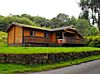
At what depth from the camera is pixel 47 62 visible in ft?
63.8

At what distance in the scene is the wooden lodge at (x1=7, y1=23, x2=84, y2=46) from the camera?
3344 cm

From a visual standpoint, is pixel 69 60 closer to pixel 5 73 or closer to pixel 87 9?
pixel 5 73

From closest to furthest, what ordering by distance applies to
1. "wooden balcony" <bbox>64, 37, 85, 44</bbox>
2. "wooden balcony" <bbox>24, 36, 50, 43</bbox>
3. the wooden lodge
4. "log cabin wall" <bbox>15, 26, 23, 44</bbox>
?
"wooden balcony" <bbox>24, 36, 50, 43</bbox>, the wooden lodge, "log cabin wall" <bbox>15, 26, 23, 44</bbox>, "wooden balcony" <bbox>64, 37, 85, 44</bbox>

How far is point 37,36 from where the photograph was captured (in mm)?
34812

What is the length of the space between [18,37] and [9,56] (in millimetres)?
15822

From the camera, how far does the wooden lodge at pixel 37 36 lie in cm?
3344

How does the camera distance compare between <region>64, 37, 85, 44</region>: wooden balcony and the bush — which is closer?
<region>64, 37, 85, 44</region>: wooden balcony

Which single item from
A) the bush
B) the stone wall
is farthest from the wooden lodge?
the stone wall

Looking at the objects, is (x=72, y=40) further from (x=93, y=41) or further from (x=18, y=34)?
(x=18, y=34)

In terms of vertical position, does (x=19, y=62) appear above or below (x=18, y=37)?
below

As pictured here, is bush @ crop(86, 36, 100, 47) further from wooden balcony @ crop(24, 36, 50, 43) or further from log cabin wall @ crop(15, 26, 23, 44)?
log cabin wall @ crop(15, 26, 23, 44)

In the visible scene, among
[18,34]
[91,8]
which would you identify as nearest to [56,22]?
[91,8]

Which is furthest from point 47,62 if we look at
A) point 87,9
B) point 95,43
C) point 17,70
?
point 87,9

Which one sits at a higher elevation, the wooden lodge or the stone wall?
the wooden lodge
